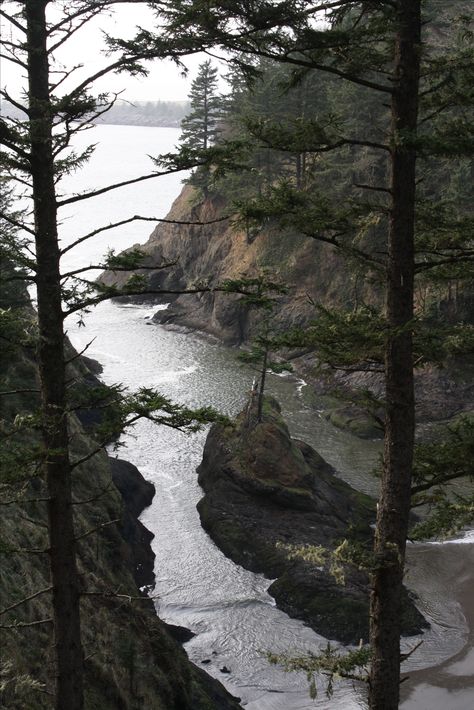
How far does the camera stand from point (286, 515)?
25.4m

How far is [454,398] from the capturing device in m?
→ 36.8

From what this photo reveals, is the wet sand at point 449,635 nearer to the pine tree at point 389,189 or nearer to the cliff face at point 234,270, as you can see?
the pine tree at point 389,189

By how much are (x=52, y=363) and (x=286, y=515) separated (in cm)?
1877

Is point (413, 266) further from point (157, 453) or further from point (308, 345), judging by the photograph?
point (157, 453)

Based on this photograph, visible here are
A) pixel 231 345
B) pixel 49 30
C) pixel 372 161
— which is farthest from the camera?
pixel 231 345

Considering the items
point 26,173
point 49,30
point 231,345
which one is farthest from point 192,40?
point 231,345

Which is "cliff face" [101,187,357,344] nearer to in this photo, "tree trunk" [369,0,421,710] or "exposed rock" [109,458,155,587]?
"exposed rock" [109,458,155,587]

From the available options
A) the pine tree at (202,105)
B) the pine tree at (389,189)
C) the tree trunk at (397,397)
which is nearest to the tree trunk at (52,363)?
the pine tree at (389,189)

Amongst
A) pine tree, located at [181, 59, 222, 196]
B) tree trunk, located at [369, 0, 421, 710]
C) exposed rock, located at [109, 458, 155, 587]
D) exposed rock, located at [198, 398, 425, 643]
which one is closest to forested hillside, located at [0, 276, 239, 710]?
exposed rock, located at [109, 458, 155, 587]

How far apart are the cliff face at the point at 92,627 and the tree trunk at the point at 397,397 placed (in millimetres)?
2976

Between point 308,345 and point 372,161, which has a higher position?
point 372,161

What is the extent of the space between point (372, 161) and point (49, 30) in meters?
39.7

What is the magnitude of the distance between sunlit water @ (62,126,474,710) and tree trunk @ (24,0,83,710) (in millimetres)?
906

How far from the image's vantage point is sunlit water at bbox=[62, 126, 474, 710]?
58.8 ft
